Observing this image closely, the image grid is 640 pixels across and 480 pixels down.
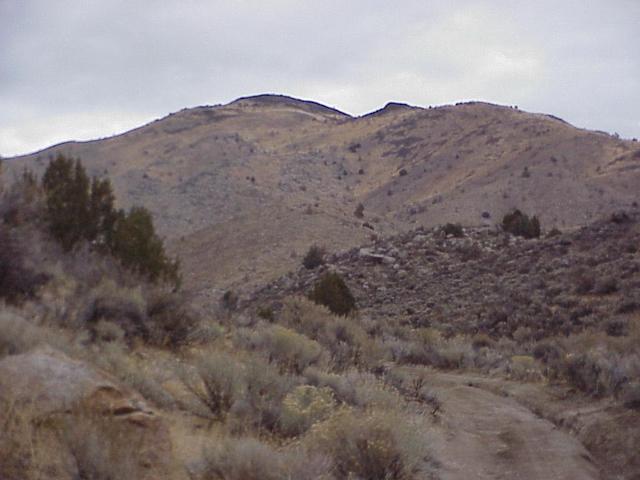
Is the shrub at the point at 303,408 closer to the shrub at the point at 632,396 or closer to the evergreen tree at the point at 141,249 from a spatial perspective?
the shrub at the point at 632,396

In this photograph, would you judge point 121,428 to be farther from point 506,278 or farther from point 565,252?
point 565,252

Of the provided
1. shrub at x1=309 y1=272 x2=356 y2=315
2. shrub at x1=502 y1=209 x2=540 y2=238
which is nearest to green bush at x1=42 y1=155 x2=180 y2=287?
shrub at x1=309 y1=272 x2=356 y2=315

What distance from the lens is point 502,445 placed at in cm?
1163

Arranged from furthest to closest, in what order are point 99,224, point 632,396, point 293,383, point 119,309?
point 99,224
point 119,309
point 632,396
point 293,383

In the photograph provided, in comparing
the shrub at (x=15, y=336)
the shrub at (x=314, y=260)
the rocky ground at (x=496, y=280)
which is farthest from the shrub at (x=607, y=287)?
the shrub at (x=15, y=336)

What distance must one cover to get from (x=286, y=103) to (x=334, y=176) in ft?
157

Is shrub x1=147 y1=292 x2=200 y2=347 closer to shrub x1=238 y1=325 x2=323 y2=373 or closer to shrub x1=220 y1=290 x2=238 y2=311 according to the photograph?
shrub x1=238 y1=325 x2=323 y2=373

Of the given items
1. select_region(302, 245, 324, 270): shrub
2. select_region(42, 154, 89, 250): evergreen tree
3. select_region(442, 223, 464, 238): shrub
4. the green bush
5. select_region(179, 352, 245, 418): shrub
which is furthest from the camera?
select_region(442, 223, 464, 238): shrub

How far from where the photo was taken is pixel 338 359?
631 inches

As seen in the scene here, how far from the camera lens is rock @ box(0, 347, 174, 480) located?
6203 millimetres

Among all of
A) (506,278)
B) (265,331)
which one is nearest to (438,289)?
(506,278)

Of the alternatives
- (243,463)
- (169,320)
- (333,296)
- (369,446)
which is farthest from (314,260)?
Answer: (243,463)

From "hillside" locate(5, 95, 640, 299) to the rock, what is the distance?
29847 millimetres

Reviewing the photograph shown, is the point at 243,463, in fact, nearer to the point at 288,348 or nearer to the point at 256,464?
the point at 256,464
